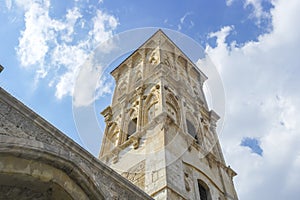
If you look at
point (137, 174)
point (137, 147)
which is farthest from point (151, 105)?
point (137, 174)

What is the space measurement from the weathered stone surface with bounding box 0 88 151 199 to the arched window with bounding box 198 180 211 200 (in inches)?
245

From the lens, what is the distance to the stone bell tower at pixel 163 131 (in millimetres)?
11938

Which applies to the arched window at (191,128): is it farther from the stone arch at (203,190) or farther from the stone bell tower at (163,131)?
the stone arch at (203,190)

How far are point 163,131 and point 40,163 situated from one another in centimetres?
725

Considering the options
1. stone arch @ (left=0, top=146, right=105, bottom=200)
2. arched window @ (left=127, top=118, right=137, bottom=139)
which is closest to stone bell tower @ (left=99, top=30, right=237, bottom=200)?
arched window @ (left=127, top=118, right=137, bottom=139)

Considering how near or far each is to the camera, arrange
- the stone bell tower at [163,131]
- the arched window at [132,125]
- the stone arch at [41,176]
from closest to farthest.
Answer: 1. the stone arch at [41,176]
2. the stone bell tower at [163,131]
3. the arched window at [132,125]

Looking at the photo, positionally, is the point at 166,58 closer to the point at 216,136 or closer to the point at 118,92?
the point at 118,92

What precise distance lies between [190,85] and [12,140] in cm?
1674

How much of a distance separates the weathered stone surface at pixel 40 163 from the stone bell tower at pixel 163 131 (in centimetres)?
385

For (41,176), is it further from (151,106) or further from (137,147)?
(151,106)

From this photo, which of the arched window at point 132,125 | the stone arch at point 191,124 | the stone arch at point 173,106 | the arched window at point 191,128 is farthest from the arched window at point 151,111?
the arched window at point 191,128

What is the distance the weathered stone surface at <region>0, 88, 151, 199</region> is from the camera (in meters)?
6.17

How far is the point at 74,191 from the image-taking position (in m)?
6.90

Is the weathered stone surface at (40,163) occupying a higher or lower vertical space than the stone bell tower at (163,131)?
lower
